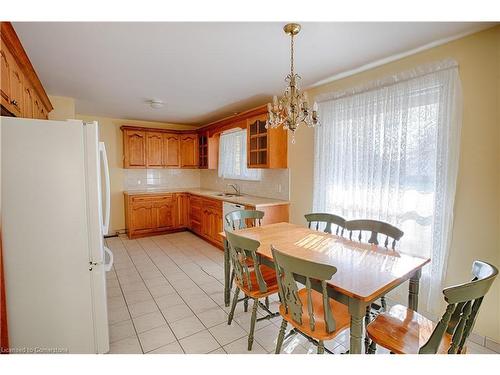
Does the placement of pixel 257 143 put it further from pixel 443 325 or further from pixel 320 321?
pixel 443 325

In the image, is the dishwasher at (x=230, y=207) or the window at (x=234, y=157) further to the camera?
the window at (x=234, y=157)

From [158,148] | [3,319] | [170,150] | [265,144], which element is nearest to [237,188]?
[265,144]

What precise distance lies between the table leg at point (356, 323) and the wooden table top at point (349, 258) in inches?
3.0

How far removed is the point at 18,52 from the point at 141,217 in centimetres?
338

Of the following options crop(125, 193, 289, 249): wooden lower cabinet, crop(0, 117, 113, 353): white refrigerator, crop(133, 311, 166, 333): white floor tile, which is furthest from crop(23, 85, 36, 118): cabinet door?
crop(125, 193, 289, 249): wooden lower cabinet

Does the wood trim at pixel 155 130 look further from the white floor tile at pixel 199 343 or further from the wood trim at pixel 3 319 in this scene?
the white floor tile at pixel 199 343

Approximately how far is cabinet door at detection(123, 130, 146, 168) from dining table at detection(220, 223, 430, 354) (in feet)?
11.5

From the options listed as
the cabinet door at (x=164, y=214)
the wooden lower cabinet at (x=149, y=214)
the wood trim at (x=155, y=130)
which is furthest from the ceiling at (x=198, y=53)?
the cabinet door at (x=164, y=214)

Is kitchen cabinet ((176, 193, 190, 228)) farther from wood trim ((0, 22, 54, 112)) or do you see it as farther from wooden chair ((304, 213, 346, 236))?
wooden chair ((304, 213, 346, 236))

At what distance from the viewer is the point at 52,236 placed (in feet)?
5.19

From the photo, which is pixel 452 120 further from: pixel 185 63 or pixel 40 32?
pixel 40 32

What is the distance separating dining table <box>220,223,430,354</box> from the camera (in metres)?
1.32

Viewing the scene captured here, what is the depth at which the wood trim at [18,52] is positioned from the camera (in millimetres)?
1672
